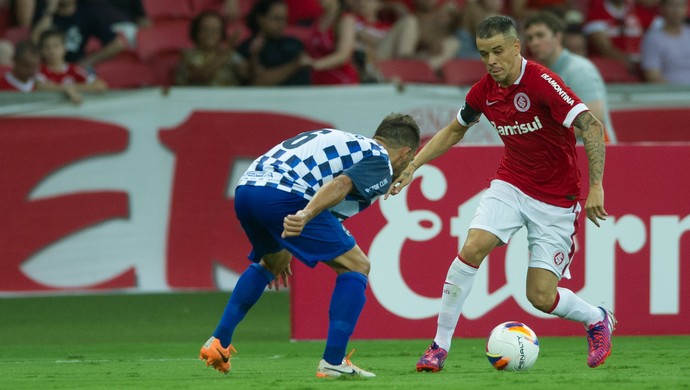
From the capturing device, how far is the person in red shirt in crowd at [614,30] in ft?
49.5

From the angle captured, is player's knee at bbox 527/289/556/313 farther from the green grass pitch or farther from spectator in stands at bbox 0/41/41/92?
spectator in stands at bbox 0/41/41/92

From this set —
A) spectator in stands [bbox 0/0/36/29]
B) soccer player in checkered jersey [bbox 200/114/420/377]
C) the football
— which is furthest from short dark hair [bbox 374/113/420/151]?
spectator in stands [bbox 0/0/36/29]

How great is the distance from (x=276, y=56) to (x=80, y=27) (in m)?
2.31

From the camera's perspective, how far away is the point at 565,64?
32.1 feet

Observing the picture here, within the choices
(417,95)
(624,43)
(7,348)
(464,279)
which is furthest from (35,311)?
(624,43)

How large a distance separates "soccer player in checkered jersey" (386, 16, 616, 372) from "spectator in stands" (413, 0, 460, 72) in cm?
698

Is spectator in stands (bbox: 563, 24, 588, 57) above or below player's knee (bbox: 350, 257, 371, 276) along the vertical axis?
below

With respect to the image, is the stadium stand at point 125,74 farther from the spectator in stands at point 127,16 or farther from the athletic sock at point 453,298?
the athletic sock at point 453,298

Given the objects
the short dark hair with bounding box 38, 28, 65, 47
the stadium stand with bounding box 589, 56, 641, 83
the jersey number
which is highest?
the jersey number

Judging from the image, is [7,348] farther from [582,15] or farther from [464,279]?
[582,15]

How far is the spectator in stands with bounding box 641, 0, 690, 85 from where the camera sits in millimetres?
14172

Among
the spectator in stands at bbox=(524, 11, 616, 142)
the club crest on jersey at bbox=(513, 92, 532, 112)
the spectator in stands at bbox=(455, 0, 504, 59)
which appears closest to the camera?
the club crest on jersey at bbox=(513, 92, 532, 112)

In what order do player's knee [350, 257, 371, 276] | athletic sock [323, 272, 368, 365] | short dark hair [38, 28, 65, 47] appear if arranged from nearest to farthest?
athletic sock [323, 272, 368, 365] → player's knee [350, 257, 371, 276] → short dark hair [38, 28, 65, 47]

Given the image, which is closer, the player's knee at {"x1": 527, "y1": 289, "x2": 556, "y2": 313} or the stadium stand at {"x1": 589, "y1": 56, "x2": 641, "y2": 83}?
the player's knee at {"x1": 527, "y1": 289, "x2": 556, "y2": 313}
